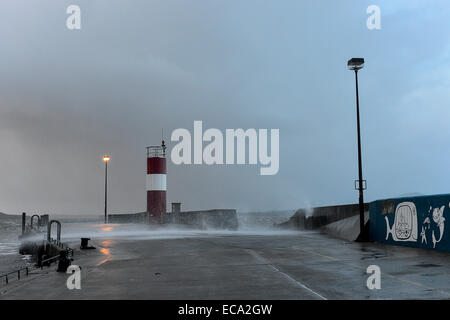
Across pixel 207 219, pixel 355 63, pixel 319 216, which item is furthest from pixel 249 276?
pixel 207 219

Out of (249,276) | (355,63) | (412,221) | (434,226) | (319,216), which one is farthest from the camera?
(319,216)

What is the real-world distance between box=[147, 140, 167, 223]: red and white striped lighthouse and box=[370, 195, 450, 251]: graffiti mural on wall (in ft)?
78.8

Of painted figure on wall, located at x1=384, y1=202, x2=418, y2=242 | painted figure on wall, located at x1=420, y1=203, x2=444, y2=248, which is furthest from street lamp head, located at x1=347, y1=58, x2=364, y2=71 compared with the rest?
painted figure on wall, located at x1=420, y1=203, x2=444, y2=248

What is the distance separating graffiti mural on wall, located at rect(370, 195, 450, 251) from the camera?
647 inches

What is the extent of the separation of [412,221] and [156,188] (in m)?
27.6

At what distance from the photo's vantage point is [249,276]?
36.1 ft

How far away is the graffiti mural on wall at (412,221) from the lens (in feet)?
53.9

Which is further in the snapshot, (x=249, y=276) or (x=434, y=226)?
(x=434, y=226)

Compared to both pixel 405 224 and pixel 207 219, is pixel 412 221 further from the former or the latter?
pixel 207 219

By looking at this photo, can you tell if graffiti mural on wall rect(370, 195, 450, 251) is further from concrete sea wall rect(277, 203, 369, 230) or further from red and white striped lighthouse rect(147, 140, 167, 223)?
red and white striped lighthouse rect(147, 140, 167, 223)

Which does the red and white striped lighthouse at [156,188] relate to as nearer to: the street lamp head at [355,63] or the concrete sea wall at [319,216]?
the concrete sea wall at [319,216]
